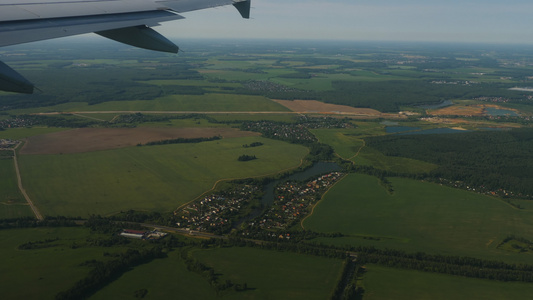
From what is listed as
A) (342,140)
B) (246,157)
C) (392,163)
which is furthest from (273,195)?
(342,140)

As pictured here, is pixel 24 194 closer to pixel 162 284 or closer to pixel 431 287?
pixel 162 284

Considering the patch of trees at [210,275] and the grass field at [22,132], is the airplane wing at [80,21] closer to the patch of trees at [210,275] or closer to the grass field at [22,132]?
the patch of trees at [210,275]

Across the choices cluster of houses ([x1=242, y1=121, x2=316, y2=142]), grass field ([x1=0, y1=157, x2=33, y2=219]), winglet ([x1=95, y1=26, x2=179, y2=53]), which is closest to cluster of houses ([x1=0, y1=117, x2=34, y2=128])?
grass field ([x1=0, y1=157, x2=33, y2=219])

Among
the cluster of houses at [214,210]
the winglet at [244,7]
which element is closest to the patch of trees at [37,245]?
the cluster of houses at [214,210]

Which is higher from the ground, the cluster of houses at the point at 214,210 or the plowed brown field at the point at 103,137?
the plowed brown field at the point at 103,137

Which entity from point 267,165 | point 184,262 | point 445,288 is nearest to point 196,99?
point 267,165

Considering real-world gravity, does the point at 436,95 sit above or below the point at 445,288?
above

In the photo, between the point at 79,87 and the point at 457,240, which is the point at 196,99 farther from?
the point at 457,240
